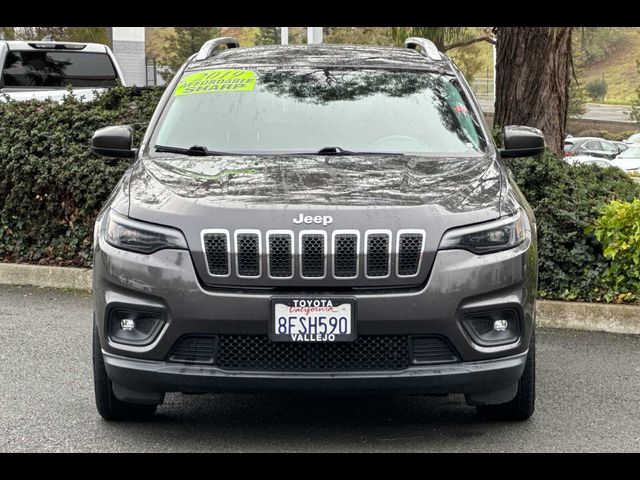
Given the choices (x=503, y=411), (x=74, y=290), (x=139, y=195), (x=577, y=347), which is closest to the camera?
(x=139, y=195)

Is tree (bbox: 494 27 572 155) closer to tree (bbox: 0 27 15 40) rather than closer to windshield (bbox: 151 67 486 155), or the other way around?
windshield (bbox: 151 67 486 155)

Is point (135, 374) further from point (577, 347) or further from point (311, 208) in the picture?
point (577, 347)

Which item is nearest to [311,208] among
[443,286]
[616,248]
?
[443,286]

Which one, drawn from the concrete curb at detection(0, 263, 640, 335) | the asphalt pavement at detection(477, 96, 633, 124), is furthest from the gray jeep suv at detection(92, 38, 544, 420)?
Answer: the asphalt pavement at detection(477, 96, 633, 124)

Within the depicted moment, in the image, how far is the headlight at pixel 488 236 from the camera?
16.1 feet

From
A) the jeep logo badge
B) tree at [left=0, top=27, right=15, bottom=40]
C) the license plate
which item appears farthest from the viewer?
tree at [left=0, top=27, right=15, bottom=40]

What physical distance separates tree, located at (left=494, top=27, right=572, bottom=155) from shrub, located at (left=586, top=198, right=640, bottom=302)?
2.57 m

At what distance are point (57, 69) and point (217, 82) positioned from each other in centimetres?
950

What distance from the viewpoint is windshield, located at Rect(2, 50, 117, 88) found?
15.1 m

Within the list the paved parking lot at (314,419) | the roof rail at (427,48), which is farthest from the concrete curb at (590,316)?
the roof rail at (427,48)

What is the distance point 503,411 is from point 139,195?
2.05 meters

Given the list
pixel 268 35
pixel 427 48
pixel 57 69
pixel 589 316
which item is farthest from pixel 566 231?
pixel 268 35

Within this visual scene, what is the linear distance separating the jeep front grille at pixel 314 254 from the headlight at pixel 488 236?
144 mm
